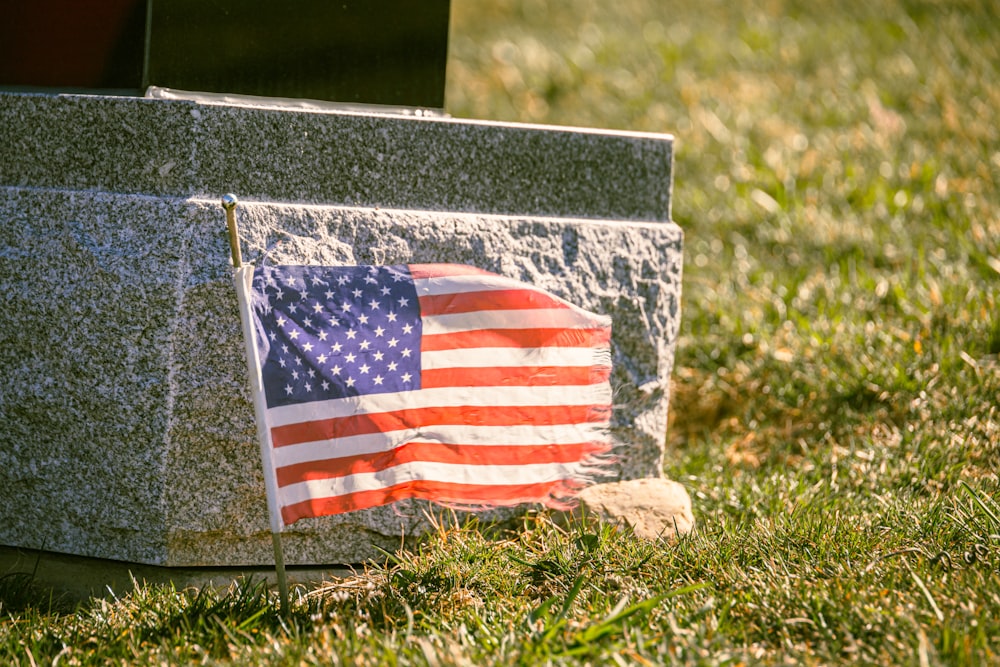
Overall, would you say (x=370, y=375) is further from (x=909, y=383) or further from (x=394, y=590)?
(x=909, y=383)

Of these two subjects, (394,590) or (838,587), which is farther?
(394,590)

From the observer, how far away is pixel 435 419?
10.8 feet

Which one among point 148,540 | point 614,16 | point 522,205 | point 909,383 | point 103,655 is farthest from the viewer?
point 614,16

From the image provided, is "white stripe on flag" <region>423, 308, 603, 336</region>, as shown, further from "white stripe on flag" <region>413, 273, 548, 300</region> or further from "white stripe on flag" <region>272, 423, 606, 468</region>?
"white stripe on flag" <region>272, 423, 606, 468</region>

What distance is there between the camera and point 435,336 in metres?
3.31

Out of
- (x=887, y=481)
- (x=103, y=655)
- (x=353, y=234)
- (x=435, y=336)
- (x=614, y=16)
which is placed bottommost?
(x=103, y=655)

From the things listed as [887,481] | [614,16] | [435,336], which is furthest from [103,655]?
[614,16]

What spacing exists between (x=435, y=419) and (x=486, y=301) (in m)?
0.47

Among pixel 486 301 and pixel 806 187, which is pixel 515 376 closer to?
pixel 486 301

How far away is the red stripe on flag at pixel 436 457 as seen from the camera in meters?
3.05

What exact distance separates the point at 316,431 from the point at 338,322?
14.9 inches

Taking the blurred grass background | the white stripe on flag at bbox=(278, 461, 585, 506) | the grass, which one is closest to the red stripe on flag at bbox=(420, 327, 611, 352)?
the white stripe on flag at bbox=(278, 461, 585, 506)

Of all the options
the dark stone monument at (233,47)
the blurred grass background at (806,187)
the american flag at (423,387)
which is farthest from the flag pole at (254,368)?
the blurred grass background at (806,187)

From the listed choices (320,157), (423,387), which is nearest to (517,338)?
(423,387)
